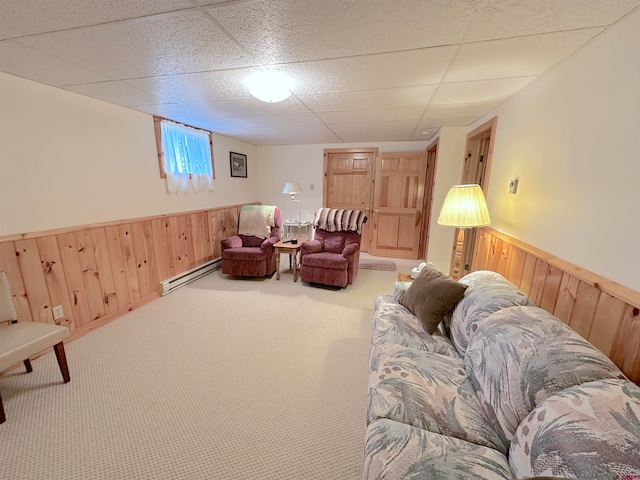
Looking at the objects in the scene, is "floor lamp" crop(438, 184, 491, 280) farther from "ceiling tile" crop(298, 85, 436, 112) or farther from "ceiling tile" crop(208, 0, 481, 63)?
"ceiling tile" crop(208, 0, 481, 63)

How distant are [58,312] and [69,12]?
2208 millimetres

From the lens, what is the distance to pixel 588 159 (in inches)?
53.1

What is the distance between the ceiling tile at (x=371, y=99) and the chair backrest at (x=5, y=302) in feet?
8.20

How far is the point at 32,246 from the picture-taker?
206 cm

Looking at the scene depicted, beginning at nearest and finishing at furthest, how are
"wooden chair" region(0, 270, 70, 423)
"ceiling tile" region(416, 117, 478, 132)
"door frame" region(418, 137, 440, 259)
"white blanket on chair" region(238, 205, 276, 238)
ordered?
"wooden chair" region(0, 270, 70, 423)
"ceiling tile" region(416, 117, 478, 132)
"white blanket on chair" region(238, 205, 276, 238)
"door frame" region(418, 137, 440, 259)

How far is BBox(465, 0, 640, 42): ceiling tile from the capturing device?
1112mm

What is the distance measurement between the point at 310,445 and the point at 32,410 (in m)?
1.68

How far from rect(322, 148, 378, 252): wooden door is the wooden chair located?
4.25 meters

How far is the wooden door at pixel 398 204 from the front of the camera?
4.77 m

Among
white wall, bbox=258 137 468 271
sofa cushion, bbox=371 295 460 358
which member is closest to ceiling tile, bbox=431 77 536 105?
sofa cushion, bbox=371 295 460 358

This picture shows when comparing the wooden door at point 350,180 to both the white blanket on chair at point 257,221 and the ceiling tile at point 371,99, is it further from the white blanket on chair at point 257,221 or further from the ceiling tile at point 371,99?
the ceiling tile at point 371,99

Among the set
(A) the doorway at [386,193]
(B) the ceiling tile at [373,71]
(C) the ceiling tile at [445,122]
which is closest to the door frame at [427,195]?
(A) the doorway at [386,193]

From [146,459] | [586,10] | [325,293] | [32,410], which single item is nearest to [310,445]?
[146,459]

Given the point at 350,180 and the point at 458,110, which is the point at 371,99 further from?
the point at 350,180
